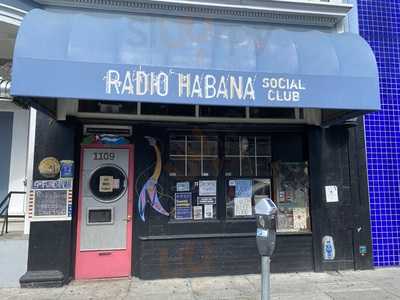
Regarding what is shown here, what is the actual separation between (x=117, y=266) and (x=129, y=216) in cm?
89

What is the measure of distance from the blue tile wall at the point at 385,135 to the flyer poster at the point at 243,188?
238cm

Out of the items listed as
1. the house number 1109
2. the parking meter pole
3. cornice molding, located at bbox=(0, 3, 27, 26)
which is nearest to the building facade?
the house number 1109

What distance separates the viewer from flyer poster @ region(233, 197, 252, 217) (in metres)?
7.13

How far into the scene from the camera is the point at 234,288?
20.3 feet

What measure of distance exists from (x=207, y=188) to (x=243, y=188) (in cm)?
70

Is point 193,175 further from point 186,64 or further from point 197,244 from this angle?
point 186,64

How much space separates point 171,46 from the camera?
5.69 m

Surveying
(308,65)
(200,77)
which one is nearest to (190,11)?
(200,77)

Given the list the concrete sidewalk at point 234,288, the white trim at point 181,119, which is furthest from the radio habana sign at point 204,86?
the concrete sidewalk at point 234,288

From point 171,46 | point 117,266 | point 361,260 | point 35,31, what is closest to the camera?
point 35,31

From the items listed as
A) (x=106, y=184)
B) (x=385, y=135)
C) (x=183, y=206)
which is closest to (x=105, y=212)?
(x=106, y=184)

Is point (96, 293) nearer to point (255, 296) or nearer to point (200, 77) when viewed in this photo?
point (255, 296)

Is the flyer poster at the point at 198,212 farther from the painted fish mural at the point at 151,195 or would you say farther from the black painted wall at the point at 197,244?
the painted fish mural at the point at 151,195

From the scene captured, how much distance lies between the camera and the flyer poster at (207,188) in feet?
23.1
